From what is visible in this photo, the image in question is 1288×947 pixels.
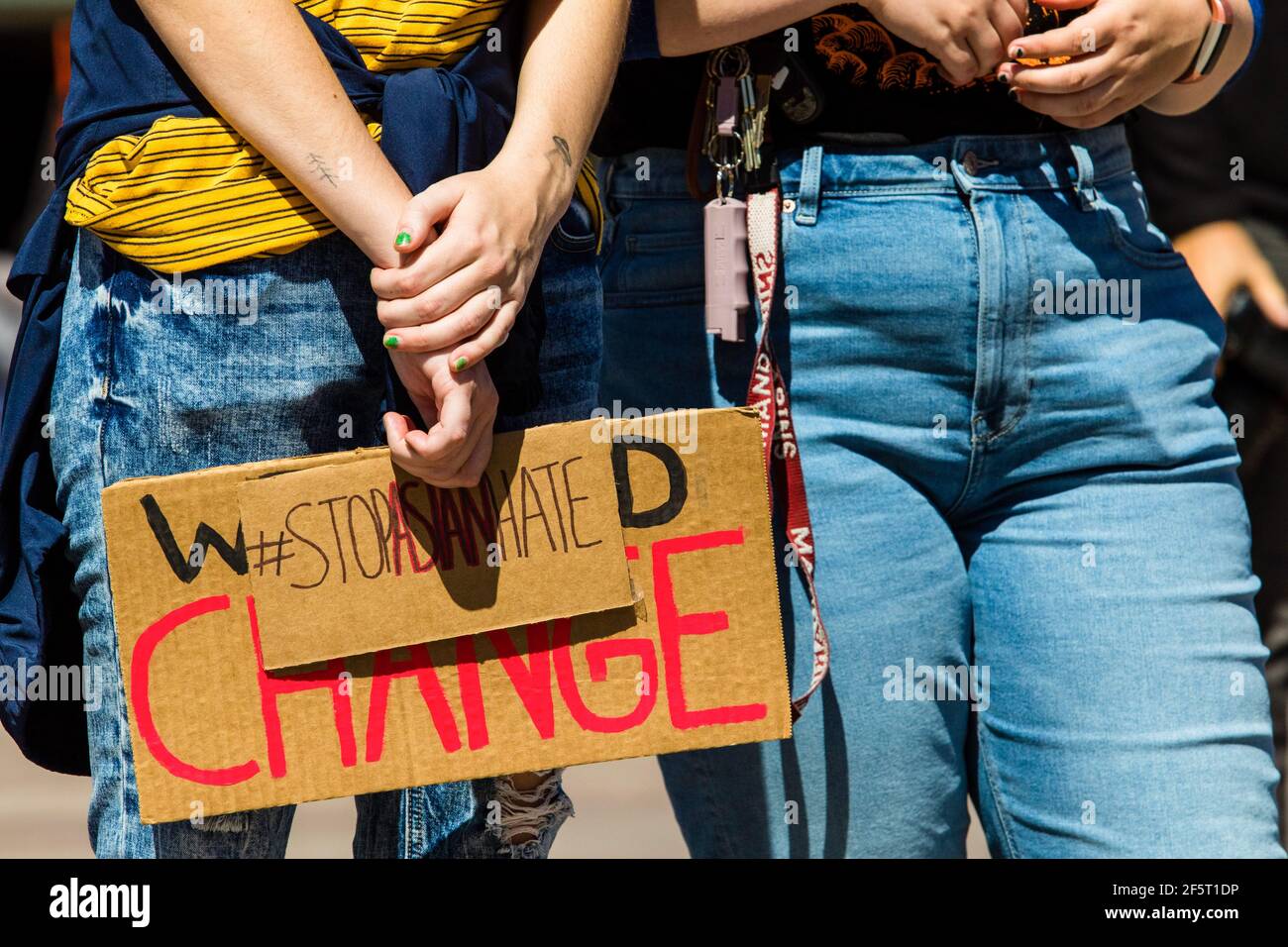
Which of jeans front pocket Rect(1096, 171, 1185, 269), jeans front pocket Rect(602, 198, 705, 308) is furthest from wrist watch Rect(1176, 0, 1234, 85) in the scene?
jeans front pocket Rect(602, 198, 705, 308)

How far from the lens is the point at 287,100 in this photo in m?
1.44

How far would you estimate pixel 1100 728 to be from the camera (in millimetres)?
1830

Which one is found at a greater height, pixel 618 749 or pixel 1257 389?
pixel 1257 389

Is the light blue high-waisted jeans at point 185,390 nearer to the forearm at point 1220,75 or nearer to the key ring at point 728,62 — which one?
the key ring at point 728,62

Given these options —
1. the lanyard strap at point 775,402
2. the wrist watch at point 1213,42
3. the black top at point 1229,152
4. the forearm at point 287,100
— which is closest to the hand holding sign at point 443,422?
the forearm at point 287,100

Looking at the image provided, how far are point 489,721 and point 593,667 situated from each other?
116 millimetres

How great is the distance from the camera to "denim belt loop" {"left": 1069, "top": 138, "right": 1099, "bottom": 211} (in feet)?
6.09

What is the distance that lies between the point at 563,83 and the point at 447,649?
576 millimetres

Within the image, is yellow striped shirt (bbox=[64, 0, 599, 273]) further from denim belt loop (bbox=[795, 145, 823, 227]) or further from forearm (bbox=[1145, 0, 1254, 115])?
forearm (bbox=[1145, 0, 1254, 115])

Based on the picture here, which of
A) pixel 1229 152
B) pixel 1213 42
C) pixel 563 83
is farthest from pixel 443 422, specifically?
pixel 1229 152

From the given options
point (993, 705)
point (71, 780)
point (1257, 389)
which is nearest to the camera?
point (993, 705)
